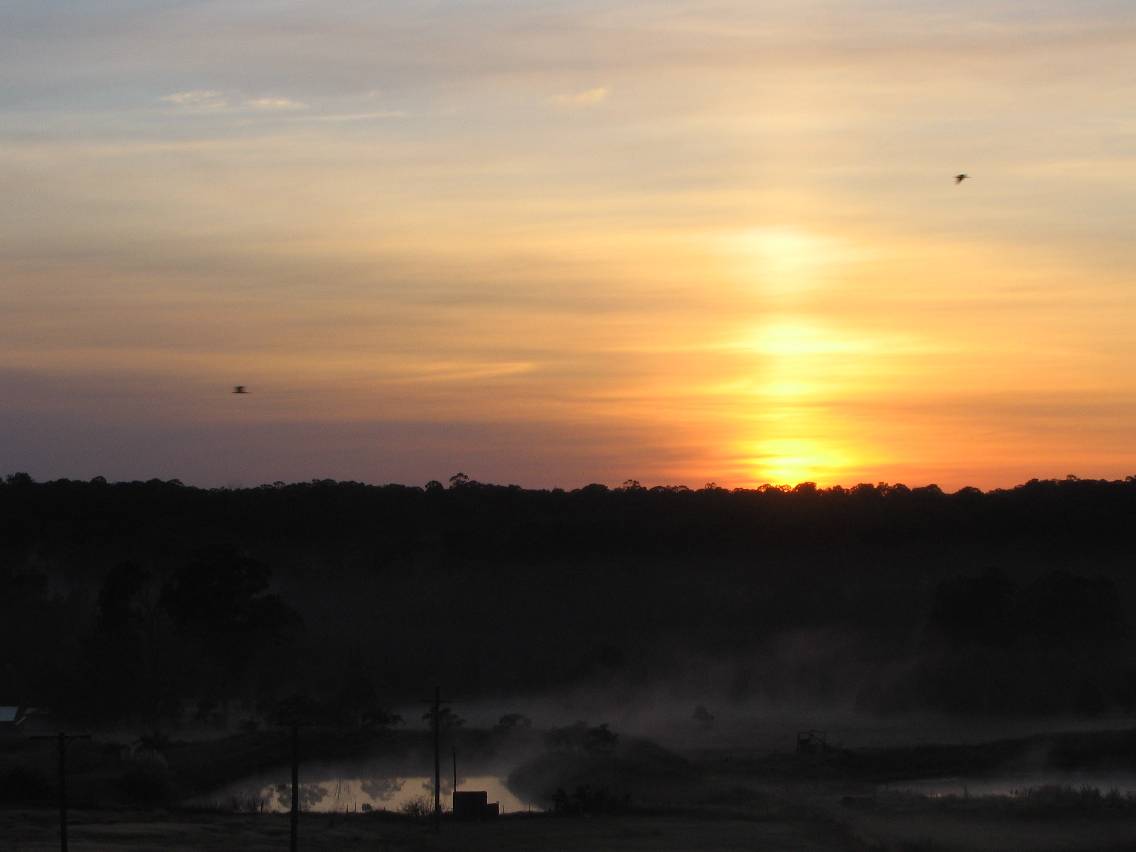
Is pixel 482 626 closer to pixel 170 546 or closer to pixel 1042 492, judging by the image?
pixel 170 546

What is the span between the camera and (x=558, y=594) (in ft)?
417

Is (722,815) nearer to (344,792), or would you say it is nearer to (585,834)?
(585,834)

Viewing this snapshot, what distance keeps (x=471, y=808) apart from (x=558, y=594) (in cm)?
6992

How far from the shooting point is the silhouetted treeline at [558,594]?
314 feet

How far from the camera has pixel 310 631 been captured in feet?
374

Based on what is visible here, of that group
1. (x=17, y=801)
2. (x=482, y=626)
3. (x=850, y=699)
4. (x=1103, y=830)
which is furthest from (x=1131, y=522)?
(x=17, y=801)

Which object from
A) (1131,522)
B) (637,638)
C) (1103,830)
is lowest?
(1103,830)

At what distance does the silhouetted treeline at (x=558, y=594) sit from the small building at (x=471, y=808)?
84.1ft

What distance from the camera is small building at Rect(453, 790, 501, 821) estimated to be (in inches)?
2247

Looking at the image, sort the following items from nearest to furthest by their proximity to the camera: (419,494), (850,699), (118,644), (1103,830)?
(1103,830), (118,644), (850,699), (419,494)

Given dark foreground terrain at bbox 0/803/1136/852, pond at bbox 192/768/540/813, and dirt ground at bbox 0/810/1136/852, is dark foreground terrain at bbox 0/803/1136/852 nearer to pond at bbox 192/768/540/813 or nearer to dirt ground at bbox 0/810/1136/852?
dirt ground at bbox 0/810/1136/852

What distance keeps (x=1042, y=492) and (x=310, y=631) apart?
59.6 metres

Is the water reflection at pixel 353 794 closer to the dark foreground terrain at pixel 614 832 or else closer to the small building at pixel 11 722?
the dark foreground terrain at pixel 614 832

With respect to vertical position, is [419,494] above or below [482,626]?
above
